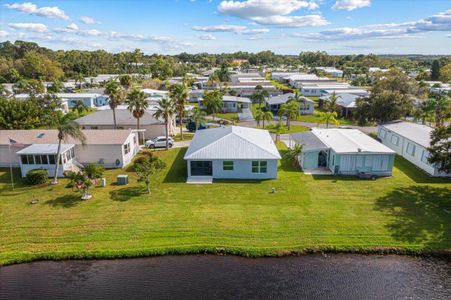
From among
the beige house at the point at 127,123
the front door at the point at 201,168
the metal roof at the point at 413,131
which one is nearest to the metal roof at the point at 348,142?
the metal roof at the point at 413,131

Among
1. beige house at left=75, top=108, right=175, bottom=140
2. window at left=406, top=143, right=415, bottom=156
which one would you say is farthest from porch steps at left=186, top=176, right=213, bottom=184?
window at left=406, top=143, right=415, bottom=156

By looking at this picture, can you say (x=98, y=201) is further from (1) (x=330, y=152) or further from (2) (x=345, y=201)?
(1) (x=330, y=152)

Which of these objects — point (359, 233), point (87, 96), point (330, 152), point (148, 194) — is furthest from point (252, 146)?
point (87, 96)

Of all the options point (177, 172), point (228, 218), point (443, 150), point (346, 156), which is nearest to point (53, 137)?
point (177, 172)

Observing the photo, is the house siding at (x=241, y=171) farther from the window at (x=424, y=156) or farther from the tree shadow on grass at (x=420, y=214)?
the window at (x=424, y=156)

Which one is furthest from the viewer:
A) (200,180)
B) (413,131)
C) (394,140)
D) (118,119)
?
(118,119)

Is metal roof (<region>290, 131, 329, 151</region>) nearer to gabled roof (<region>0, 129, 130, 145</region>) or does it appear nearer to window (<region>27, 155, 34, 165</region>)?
gabled roof (<region>0, 129, 130, 145</region>)

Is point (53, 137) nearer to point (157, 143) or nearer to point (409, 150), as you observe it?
point (157, 143)

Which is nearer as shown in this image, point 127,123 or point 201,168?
point 201,168
